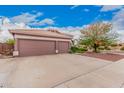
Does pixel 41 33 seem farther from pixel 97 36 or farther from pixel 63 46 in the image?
pixel 97 36

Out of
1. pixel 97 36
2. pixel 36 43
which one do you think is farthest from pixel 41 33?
pixel 97 36

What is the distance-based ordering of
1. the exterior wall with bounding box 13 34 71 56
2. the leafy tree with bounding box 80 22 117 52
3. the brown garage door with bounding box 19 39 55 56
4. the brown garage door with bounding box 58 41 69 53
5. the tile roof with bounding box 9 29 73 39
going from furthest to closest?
the leafy tree with bounding box 80 22 117 52 < the brown garage door with bounding box 58 41 69 53 < the tile roof with bounding box 9 29 73 39 < the brown garage door with bounding box 19 39 55 56 < the exterior wall with bounding box 13 34 71 56

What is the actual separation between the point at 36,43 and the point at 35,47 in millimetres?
412

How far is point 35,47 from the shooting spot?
14781 millimetres

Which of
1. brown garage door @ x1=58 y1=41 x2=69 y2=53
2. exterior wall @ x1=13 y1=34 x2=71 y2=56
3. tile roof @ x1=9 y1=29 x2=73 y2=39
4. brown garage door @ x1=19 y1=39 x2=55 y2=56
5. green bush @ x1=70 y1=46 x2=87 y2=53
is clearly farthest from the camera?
green bush @ x1=70 y1=46 x2=87 y2=53

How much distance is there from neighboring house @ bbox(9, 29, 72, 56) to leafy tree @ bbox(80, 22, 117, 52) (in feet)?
8.85

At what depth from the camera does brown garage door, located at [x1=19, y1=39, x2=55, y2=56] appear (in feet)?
45.5

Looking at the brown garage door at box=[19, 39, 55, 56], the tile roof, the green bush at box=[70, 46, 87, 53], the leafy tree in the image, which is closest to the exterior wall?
the brown garage door at box=[19, 39, 55, 56]

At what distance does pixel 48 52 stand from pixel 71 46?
4.64 meters

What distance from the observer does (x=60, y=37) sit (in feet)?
59.2

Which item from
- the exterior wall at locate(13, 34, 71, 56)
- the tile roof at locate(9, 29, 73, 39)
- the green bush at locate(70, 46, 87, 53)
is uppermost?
the tile roof at locate(9, 29, 73, 39)

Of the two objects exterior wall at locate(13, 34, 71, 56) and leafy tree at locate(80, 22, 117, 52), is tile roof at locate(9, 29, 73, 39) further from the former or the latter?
leafy tree at locate(80, 22, 117, 52)

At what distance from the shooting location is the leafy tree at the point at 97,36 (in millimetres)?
19281
